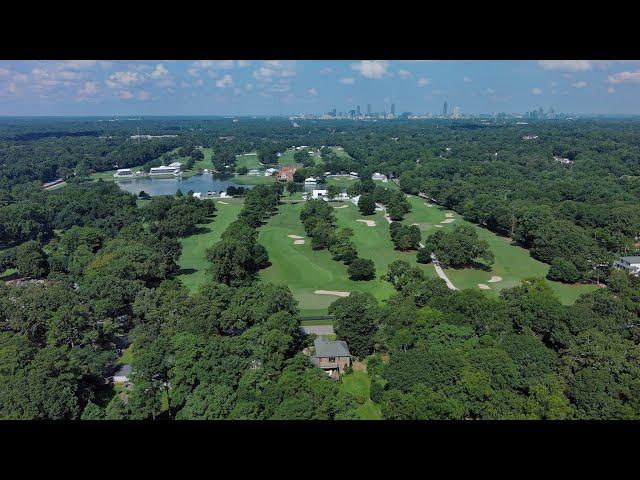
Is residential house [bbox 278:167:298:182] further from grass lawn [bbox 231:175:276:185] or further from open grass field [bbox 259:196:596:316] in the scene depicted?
open grass field [bbox 259:196:596:316]

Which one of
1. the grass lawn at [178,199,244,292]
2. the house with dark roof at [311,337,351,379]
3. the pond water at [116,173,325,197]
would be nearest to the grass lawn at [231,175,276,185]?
the pond water at [116,173,325,197]

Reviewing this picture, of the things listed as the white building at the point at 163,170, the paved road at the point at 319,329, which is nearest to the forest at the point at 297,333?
the paved road at the point at 319,329

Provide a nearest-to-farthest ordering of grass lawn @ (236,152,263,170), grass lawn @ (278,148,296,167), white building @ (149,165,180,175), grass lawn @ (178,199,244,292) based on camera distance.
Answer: grass lawn @ (178,199,244,292)
white building @ (149,165,180,175)
grass lawn @ (236,152,263,170)
grass lawn @ (278,148,296,167)

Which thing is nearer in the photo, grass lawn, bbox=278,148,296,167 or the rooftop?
the rooftop

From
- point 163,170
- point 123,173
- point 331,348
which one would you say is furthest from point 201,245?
point 123,173

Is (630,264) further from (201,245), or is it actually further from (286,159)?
(286,159)
